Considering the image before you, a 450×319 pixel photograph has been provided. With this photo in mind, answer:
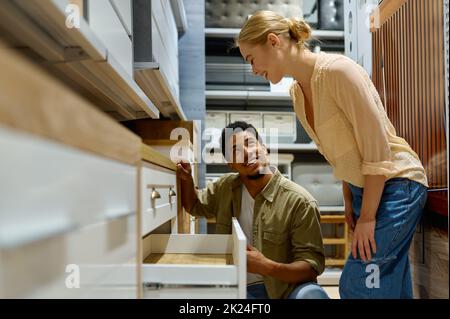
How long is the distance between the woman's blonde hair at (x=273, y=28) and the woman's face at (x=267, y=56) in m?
0.01

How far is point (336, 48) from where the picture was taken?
300 cm

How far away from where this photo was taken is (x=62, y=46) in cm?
75

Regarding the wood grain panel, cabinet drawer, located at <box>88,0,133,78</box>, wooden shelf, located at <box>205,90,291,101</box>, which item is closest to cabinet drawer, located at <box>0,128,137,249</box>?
cabinet drawer, located at <box>88,0,133,78</box>

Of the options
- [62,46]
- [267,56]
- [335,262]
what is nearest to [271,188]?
[267,56]

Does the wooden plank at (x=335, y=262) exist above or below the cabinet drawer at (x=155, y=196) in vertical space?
below

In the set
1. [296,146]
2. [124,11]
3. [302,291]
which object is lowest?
[302,291]

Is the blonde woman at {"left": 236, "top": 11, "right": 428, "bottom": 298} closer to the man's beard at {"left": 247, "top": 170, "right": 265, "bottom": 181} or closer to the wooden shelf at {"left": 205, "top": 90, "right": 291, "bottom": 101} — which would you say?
the man's beard at {"left": 247, "top": 170, "right": 265, "bottom": 181}

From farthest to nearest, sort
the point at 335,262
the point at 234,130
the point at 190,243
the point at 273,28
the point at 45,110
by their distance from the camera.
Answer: the point at 335,262 < the point at 234,130 < the point at 190,243 < the point at 273,28 < the point at 45,110

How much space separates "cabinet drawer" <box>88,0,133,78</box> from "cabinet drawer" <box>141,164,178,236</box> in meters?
0.26

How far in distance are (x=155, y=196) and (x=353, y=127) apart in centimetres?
43

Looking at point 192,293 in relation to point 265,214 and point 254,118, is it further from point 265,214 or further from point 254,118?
point 254,118

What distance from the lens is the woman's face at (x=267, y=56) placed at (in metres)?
0.99

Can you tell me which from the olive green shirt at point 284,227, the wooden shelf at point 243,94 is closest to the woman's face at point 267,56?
the olive green shirt at point 284,227

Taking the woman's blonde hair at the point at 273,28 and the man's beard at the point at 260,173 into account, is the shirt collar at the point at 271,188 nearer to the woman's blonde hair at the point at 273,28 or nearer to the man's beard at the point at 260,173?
the man's beard at the point at 260,173
